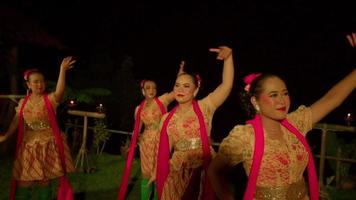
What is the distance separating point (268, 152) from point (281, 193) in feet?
0.93

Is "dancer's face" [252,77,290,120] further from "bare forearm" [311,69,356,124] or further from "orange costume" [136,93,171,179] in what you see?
"orange costume" [136,93,171,179]

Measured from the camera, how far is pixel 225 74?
381 centimetres

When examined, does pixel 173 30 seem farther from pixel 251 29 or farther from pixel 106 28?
pixel 251 29

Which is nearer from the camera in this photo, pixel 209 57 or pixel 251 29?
pixel 251 29

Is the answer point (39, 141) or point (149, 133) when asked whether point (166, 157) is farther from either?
point (39, 141)

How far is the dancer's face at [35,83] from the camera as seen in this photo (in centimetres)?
515

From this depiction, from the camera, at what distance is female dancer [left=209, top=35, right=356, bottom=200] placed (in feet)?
8.75

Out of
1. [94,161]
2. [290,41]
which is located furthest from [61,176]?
[290,41]

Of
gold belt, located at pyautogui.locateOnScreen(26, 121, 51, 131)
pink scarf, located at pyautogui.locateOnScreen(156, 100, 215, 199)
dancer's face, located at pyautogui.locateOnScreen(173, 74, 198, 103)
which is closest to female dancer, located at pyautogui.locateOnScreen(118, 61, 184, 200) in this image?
gold belt, located at pyautogui.locateOnScreen(26, 121, 51, 131)

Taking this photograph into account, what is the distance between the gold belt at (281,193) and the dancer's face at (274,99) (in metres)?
0.47

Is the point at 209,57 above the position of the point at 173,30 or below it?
below

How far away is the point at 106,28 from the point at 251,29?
5.92 meters

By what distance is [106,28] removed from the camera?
1558 cm

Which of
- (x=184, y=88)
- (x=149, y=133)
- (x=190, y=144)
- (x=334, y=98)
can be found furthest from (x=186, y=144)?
(x=149, y=133)
